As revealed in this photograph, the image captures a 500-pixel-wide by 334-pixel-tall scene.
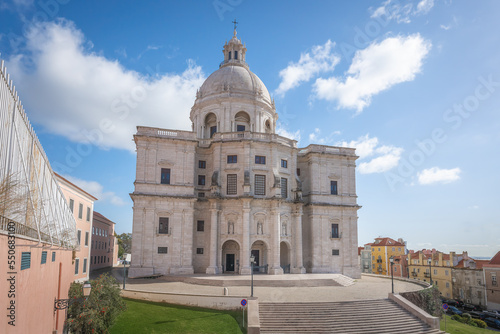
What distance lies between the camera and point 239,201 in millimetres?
43625

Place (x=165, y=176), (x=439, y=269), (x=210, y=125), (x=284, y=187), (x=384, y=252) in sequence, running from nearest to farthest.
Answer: (x=165, y=176) → (x=284, y=187) → (x=210, y=125) → (x=439, y=269) → (x=384, y=252)

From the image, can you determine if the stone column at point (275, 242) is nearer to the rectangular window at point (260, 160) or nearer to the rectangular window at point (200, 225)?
the rectangular window at point (260, 160)

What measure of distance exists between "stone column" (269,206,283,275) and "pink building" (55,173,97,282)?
19.9 meters

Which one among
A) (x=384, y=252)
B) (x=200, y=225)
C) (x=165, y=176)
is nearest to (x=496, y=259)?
(x=384, y=252)

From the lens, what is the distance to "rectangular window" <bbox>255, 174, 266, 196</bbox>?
147 feet

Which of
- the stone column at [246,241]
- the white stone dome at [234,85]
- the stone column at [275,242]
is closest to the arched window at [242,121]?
the white stone dome at [234,85]

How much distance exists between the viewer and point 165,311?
1014 inches

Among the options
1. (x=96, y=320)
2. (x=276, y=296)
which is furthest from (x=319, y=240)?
(x=96, y=320)

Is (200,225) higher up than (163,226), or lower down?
higher up

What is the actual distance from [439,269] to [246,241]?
156 ft

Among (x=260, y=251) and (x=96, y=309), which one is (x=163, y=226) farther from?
(x=96, y=309)

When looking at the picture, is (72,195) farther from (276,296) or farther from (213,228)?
(276,296)

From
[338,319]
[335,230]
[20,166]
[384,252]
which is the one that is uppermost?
[20,166]

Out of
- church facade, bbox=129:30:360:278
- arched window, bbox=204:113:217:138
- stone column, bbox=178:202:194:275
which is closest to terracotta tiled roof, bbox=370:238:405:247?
church facade, bbox=129:30:360:278
